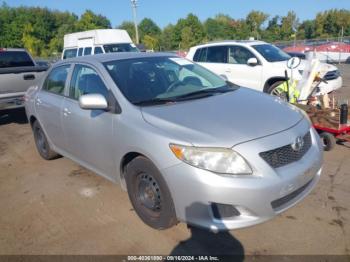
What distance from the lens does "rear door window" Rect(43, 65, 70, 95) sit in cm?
462

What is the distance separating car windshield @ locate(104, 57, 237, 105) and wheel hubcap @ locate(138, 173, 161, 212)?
78cm

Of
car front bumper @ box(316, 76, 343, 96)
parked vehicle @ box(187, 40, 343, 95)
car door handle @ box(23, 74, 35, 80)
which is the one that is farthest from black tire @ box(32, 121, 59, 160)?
car front bumper @ box(316, 76, 343, 96)

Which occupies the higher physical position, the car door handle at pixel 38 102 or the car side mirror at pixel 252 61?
the car side mirror at pixel 252 61

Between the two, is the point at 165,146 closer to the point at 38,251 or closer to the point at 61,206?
the point at 38,251

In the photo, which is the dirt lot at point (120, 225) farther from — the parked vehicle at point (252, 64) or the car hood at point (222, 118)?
the parked vehicle at point (252, 64)

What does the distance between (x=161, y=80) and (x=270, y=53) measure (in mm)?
5720

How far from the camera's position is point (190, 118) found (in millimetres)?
3148

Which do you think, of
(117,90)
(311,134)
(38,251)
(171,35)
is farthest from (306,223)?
(171,35)

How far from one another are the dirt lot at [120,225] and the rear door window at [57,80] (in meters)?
1.24

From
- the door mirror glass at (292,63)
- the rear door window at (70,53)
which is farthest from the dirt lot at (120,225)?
the rear door window at (70,53)

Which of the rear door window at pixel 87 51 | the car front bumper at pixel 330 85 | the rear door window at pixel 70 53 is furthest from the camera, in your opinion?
the rear door window at pixel 70 53

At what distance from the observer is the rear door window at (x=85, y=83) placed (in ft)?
12.7

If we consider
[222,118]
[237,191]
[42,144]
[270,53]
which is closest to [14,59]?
[42,144]

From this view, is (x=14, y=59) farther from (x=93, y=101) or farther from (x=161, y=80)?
(x=93, y=101)
